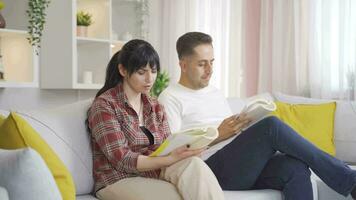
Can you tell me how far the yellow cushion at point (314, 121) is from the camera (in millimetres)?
2697

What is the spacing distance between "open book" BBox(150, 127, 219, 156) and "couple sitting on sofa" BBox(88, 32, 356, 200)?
0.03m

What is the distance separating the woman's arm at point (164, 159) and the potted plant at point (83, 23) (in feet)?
6.17

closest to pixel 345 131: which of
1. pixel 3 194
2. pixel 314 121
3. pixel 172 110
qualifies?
pixel 314 121

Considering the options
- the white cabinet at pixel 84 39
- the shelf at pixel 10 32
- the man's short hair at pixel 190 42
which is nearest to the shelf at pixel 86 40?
the white cabinet at pixel 84 39

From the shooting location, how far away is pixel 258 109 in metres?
2.06

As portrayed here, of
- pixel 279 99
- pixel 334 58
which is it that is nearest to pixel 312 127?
pixel 279 99

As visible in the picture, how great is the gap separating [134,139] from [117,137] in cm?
11

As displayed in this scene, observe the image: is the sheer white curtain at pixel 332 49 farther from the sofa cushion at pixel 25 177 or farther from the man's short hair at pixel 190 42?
the sofa cushion at pixel 25 177

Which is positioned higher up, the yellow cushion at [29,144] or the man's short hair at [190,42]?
the man's short hair at [190,42]

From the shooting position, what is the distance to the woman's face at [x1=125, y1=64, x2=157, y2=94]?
6.12 feet

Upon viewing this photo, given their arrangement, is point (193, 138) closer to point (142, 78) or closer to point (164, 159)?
point (164, 159)

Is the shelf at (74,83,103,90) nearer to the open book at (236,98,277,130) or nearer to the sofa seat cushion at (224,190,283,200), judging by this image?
the open book at (236,98,277,130)

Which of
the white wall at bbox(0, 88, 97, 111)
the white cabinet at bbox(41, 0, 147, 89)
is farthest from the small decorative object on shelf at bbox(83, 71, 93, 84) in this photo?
the white wall at bbox(0, 88, 97, 111)

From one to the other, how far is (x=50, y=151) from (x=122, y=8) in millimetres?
2636
